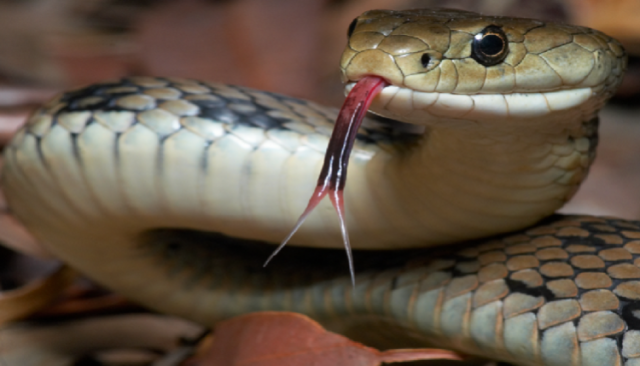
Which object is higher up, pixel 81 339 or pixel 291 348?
pixel 291 348

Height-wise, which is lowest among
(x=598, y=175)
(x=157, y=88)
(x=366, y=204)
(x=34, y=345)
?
(x=34, y=345)

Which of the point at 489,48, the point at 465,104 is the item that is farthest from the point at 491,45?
the point at 465,104

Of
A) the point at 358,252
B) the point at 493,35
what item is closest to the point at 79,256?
the point at 358,252

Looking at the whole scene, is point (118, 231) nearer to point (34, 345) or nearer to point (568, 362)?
point (34, 345)

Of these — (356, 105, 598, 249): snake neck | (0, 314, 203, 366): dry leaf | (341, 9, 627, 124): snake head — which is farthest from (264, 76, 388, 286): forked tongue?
(0, 314, 203, 366): dry leaf

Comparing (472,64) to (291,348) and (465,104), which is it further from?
(291,348)

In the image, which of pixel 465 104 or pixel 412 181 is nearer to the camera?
pixel 465 104

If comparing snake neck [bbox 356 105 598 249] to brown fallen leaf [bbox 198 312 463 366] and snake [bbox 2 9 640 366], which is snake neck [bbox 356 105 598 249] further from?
brown fallen leaf [bbox 198 312 463 366]
